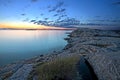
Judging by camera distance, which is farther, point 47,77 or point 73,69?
point 73,69

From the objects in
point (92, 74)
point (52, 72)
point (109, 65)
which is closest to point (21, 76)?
point (52, 72)

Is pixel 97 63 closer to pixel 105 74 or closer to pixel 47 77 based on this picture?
pixel 105 74

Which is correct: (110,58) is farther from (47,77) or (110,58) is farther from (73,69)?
(47,77)

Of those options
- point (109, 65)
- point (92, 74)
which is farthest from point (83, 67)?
point (109, 65)

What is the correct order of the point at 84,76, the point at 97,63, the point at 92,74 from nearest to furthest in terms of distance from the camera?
the point at 84,76, the point at 92,74, the point at 97,63

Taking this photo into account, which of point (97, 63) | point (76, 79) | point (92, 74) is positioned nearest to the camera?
point (76, 79)

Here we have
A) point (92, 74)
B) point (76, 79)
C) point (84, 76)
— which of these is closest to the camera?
point (76, 79)

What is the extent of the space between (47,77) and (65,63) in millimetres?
1981

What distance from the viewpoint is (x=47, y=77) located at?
11.5 metres

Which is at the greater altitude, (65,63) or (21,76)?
(65,63)

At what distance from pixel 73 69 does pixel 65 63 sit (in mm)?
773

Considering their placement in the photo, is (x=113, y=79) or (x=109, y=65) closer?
(x=113, y=79)

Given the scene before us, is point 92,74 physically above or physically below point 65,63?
below

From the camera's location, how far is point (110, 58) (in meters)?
13.9
